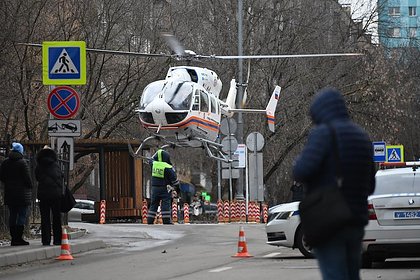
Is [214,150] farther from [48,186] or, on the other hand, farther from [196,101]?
[48,186]

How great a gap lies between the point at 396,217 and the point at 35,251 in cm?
613

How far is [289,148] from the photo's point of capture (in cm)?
4903

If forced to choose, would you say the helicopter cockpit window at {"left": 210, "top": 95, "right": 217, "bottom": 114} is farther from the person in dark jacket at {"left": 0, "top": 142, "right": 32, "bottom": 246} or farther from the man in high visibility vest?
the person in dark jacket at {"left": 0, "top": 142, "right": 32, "bottom": 246}

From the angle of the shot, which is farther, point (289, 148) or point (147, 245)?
point (289, 148)

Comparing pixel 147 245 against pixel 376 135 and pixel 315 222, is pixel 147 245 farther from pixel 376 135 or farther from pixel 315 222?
pixel 376 135

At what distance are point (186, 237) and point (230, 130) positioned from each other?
17.5m

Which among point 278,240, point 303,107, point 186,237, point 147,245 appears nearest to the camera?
point 278,240

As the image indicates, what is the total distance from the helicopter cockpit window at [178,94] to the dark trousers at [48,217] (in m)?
16.6

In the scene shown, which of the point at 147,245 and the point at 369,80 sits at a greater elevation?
the point at 369,80

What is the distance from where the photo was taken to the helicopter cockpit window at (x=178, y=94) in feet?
116

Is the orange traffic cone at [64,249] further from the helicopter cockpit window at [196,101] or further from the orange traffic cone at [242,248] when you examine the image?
the helicopter cockpit window at [196,101]

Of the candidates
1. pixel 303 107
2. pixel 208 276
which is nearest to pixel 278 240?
pixel 208 276

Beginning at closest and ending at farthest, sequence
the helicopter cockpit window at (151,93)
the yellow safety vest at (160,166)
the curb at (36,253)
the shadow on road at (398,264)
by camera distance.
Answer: the shadow on road at (398,264), the curb at (36,253), the yellow safety vest at (160,166), the helicopter cockpit window at (151,93)

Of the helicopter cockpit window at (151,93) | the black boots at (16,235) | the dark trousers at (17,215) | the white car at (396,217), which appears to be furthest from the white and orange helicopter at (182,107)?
the white car at (396,217)
